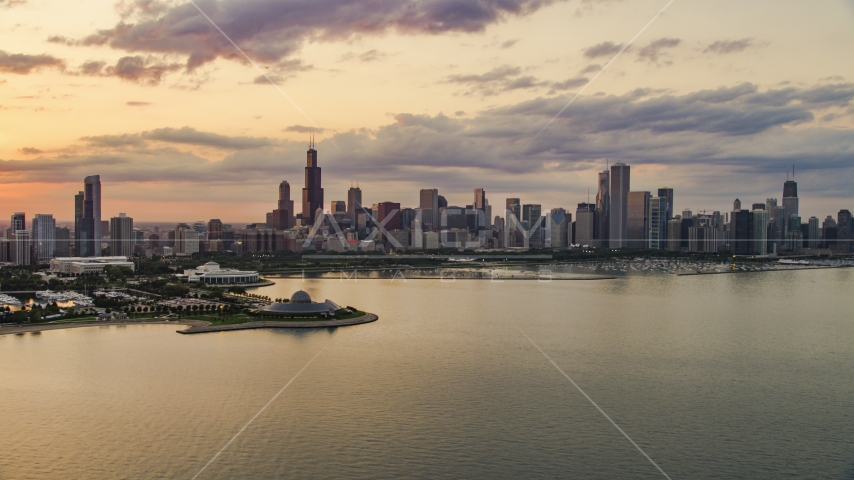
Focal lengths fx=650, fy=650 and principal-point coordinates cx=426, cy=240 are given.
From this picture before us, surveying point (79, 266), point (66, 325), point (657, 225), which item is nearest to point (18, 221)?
point (79, 266)

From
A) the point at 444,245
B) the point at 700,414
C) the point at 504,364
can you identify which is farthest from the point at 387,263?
the point at 700,414

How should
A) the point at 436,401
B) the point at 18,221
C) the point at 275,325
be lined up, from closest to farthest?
1. the point at 436,401
2. the point at 275,325
3. the point at 18,221

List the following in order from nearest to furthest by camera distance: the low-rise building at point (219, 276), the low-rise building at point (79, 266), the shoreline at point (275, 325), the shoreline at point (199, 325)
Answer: the shoreline at point (199, 325), the shoreline at point (275, 325), the low-rise building at point (219, 276), the low-rise building at point (79, 266)

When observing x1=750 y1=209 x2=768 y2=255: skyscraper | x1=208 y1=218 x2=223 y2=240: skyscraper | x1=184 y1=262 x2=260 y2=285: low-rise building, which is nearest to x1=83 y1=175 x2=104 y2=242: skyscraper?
x1=208 y1=218 x2=223 y2=240: skyscraper

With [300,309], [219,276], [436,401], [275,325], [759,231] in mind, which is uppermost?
[759,231]

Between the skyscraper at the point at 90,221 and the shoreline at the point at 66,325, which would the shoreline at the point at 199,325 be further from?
the skyscraper at the point at 90,221

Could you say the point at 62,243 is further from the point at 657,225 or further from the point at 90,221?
the point at 657,225

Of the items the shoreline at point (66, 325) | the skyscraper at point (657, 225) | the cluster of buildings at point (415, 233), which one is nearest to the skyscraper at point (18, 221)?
the cluster of buildings at point (415, 233)
